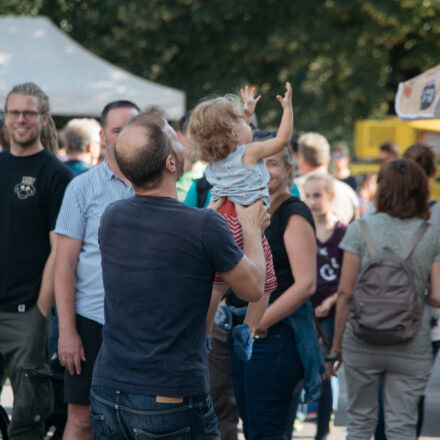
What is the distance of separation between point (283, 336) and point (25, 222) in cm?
153

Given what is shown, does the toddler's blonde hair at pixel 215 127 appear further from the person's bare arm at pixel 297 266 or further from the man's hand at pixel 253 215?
the person's bare arm at pixel 297 266

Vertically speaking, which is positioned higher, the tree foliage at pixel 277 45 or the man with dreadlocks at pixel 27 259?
the tree foliage at pixel 277 45

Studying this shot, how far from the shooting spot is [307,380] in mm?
A: 3891

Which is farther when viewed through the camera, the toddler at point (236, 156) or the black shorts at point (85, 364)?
the black shorts at point (85, 364)

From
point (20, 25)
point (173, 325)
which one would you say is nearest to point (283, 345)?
point (173, 325)

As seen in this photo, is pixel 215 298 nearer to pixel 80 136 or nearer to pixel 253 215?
pixel 253 215

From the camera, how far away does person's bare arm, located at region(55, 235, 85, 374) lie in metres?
4.01

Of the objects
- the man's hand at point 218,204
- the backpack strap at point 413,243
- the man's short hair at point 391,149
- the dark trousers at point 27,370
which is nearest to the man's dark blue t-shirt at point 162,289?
the man's hand at point 218,204

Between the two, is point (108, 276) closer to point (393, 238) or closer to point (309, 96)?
point (393, 238)

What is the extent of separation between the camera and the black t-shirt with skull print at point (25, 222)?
4395mm

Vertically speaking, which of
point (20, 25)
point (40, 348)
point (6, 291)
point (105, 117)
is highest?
point (20, 25)

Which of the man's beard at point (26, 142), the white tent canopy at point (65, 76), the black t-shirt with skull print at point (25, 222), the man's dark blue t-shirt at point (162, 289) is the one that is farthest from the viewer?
Answer: the white tent canopy at point (65, 76)

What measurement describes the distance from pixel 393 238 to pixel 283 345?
1.01 meters

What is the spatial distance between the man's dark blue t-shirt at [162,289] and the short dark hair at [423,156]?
10.1 feet
